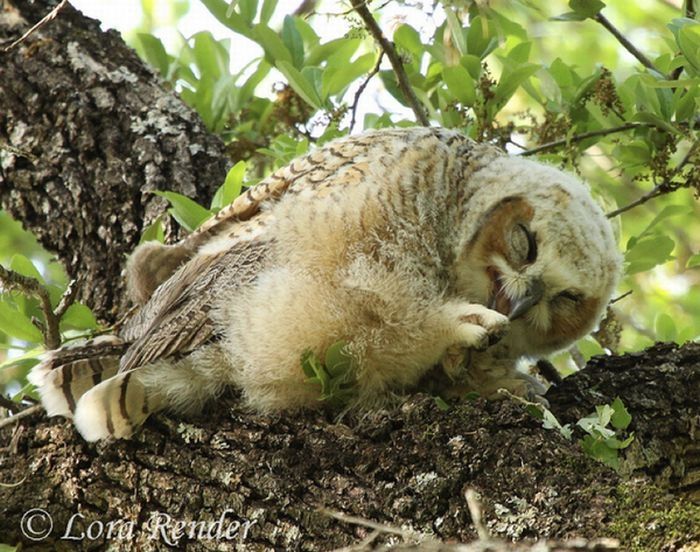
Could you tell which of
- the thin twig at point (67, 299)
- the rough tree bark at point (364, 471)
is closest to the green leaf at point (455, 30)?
the rough tree bark at point (364, 471)

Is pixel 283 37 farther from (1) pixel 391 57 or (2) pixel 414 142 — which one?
(2) pixel 414 142

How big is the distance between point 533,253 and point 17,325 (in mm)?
1552

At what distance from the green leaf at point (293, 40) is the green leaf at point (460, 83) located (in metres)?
0.62

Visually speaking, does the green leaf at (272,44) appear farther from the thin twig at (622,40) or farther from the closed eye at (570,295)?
the closed eye at (570,295)

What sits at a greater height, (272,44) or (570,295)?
(272,44)

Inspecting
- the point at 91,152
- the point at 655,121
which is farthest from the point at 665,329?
the point at 91,152

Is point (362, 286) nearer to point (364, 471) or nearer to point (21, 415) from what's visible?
point (364, 471)

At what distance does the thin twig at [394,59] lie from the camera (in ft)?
9.71

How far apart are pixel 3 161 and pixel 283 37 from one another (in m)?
1.11

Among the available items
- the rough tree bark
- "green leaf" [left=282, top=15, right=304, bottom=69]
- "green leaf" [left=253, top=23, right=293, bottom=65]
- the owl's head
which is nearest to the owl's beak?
the owl's head

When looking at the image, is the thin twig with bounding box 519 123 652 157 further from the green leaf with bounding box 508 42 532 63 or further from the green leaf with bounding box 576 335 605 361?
the green leaf with bounding box 576 335 605 361

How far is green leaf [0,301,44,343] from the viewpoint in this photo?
2.84 metres

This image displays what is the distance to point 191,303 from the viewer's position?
106 inches

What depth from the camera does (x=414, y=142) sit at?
2.84 meters
